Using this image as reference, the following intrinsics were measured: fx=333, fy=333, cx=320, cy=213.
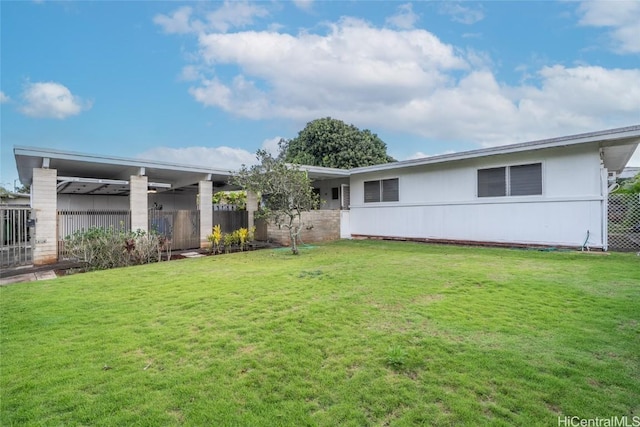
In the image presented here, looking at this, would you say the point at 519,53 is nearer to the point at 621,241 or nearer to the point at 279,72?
the point at 621,241

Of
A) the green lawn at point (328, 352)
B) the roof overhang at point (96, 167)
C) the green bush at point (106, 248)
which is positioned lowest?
the green lawn at point (328, 352)

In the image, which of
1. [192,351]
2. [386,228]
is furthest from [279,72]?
[192,351]

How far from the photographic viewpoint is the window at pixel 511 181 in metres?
9.89

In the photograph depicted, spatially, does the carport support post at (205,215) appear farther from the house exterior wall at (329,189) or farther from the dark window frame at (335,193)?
the dark window frame at (335,193)

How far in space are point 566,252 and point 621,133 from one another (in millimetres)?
3174

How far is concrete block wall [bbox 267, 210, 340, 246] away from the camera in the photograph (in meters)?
13.8

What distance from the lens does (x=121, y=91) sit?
13680mm

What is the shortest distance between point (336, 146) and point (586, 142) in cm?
1571

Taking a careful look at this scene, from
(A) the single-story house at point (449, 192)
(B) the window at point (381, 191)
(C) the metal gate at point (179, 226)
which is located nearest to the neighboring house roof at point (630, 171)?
(A) the single-story house at point (449, 192)

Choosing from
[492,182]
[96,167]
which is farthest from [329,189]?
[96,167]

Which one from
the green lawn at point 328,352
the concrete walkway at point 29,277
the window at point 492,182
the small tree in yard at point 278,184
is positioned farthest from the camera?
the window at point 492,182

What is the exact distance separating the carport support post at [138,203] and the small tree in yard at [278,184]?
11.3ft

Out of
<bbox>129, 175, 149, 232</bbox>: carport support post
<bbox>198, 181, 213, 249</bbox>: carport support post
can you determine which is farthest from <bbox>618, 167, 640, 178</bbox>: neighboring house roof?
<bbox>129, 175, 149, 232</bbox>: carport support post

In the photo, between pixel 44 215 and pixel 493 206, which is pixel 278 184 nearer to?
pixel 44 215
